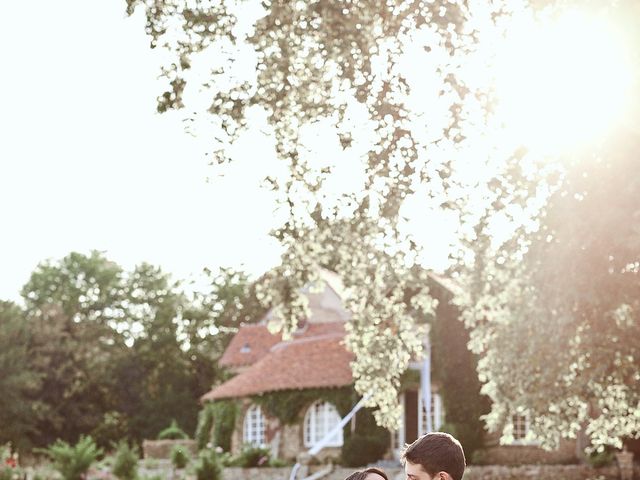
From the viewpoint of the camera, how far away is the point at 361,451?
40.6 m

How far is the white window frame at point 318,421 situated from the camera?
145 feet

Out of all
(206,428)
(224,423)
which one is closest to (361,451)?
(224,423)

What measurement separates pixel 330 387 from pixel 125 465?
12.6 meters

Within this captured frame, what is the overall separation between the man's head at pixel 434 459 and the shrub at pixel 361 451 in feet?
116

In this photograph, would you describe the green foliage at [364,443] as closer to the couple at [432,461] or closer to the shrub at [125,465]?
the shrub at [125,465]

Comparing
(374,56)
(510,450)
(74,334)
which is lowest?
(510,450)

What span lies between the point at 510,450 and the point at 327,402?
731 centimetres

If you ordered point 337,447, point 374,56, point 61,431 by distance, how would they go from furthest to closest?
1. point 61,431
2. point 337,447
3. point 374,56

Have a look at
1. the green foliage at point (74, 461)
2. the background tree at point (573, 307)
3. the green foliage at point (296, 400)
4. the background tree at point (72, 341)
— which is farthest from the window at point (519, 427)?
the background tree at point (72, 341)

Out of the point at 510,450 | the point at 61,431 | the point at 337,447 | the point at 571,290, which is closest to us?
the point at 571,290

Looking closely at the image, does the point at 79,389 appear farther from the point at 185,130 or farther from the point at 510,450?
the point at 185,130

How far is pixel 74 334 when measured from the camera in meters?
74.1

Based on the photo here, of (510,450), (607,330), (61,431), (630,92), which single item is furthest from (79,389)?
(630,92)

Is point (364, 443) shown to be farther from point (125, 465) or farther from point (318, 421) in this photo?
point (125, 465)
